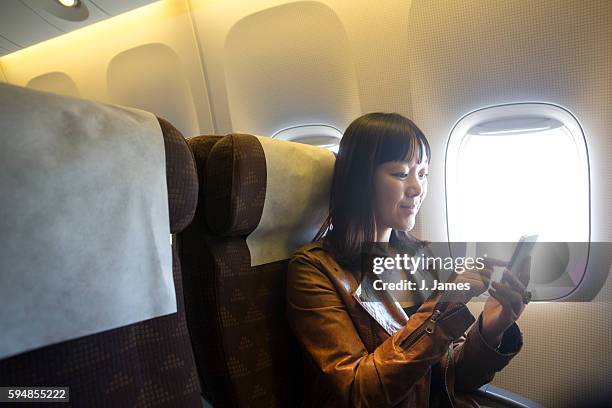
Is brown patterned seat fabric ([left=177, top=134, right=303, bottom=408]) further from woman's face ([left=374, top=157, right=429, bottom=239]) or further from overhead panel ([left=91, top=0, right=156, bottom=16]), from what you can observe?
overhead panel ([left=91, top=0, right=156, bottom=16])

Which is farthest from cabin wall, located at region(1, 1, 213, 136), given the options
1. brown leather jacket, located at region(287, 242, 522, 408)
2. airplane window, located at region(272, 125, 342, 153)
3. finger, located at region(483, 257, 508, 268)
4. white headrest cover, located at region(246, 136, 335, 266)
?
finger, located at region(483, 257, 508, 268)

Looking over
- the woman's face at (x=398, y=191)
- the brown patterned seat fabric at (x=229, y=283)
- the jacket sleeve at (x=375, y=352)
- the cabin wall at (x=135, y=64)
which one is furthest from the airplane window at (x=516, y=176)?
the cabin wall at (x=135, y=64)

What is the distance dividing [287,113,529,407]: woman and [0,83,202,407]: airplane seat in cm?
39

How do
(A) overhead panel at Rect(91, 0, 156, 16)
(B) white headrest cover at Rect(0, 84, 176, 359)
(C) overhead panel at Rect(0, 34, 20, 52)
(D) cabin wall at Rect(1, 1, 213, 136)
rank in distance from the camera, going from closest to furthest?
(B) white headrest cover at Rect(0, 84, 176, 359), (A) overhead panel at Rect(91, 0, 156, 16), (D) cabin wall at Rect(1, 1, 213, 136), (C) overhead panel at Rect(0, 34, 20, 52)

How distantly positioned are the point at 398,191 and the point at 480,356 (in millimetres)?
601

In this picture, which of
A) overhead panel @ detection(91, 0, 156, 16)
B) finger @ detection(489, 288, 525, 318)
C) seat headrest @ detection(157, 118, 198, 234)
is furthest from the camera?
overhead panel @ detection(91, 0, 156, 16)

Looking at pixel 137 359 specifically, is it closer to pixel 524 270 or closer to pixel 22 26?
pixel 524 270

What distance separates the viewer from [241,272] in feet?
3.19

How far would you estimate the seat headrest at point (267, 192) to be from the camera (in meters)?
0.91

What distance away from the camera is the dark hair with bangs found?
3.64 ft

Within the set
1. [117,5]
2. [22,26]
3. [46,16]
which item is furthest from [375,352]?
[22,26]

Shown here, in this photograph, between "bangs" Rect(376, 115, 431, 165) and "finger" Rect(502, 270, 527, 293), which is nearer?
"finger" Rect(502, 270, 527, 293)

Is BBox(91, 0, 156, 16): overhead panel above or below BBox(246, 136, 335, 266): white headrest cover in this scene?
above

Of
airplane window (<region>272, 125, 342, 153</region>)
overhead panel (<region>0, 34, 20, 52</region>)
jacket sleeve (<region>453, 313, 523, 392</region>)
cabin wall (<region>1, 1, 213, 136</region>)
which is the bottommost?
jacket sleeve (<region>453, 313, 523, 392</region>)
